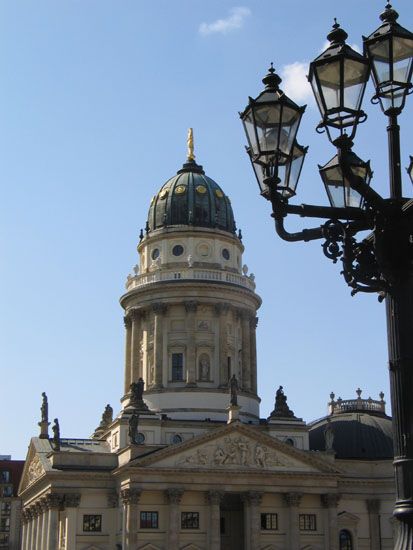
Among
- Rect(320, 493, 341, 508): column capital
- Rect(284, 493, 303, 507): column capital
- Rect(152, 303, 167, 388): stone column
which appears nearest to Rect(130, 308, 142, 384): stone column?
Rect(152, 303, 167, 388): stone column

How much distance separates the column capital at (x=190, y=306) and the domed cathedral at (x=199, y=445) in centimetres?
8

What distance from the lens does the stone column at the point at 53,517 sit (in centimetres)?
7106

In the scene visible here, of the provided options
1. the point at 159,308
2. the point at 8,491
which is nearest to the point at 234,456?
the point at 159,308

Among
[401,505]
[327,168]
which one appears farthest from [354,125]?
[401,505]

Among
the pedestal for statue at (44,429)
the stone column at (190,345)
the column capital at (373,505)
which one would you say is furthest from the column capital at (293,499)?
the pedestal for statue at (44,429)

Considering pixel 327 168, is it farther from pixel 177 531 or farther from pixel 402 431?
pixel 177 531

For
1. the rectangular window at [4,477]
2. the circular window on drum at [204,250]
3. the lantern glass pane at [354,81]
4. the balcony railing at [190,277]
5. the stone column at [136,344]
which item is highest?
the circular window on drum at [204,250]

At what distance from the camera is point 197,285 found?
80.4 m

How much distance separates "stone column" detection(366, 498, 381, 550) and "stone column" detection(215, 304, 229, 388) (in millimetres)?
14737

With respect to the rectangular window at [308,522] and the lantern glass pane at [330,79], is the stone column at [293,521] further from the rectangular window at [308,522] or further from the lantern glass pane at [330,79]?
the lantern glass pane at [330,79]

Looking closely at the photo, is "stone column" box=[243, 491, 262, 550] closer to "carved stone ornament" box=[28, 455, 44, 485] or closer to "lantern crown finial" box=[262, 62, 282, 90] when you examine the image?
"carved stone ornament" box=[28, 455, 44, 485]

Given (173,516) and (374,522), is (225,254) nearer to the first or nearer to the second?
(374,522)

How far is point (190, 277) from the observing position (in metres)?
81.2

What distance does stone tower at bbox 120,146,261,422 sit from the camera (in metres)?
78.0
